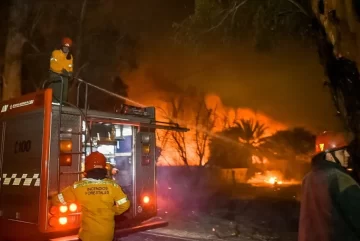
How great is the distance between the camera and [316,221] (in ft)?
7.93

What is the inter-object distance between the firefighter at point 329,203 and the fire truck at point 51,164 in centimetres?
358

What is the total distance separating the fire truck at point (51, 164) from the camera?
545cm

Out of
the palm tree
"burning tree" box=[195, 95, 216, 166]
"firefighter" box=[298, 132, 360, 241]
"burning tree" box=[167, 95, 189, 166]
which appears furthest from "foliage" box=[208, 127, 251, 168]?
"firefighter" box=[298, 132, 360, 241]

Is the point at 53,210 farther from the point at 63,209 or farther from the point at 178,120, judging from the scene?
the point at 178,120

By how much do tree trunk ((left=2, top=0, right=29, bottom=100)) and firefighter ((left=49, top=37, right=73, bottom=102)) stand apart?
7524 millimetres

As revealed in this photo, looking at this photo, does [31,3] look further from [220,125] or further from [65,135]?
[220,125]

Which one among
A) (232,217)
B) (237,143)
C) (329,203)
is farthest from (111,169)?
(237,143)

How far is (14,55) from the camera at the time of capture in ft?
46.0

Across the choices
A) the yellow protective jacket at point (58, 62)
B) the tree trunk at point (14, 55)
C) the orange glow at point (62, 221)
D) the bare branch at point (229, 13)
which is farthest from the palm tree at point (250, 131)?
the orange glow at point (62, 221)

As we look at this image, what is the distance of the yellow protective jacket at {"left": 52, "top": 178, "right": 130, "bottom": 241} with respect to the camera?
4.05 metres

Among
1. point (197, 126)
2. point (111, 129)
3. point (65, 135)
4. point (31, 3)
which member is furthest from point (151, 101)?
point (65, 135)

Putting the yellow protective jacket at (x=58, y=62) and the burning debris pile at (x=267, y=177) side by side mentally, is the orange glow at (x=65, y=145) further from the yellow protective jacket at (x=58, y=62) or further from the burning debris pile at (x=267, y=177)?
the burning debris pile at (x=267, y=177)

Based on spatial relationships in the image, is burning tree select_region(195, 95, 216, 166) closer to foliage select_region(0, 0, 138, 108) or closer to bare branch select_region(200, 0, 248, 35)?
foliage select_region(0, 0, 138, 108)

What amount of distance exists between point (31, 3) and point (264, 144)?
2172cm
